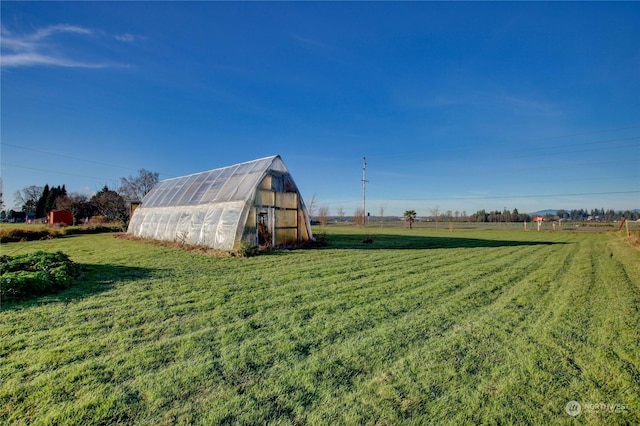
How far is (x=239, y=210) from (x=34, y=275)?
7.04m

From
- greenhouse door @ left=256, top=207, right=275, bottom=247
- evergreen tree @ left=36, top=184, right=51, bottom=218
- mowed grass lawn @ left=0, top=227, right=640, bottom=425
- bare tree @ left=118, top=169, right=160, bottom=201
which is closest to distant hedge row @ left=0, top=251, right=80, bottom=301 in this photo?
mowed grass lawn @ left=0, top=227, right=640, bottom=425

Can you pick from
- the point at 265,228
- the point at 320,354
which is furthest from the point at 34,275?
the point at 265,228

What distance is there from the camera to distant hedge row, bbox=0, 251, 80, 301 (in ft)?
17.3

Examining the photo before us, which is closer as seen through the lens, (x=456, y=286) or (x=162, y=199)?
(x=456, y=286)

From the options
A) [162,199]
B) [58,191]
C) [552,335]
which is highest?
[58,191]

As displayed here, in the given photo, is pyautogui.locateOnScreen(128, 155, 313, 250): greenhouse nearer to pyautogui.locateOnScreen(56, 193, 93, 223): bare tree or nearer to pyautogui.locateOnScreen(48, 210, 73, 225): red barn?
pyautogui.locateOnScreen(48, 210, 73, 225): red barn

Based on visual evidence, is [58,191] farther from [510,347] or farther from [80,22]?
[510,347]

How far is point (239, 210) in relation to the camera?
40.1 ft

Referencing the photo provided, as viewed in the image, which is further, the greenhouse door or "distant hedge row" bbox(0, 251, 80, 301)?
the greenhouse door

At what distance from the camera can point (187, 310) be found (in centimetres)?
472

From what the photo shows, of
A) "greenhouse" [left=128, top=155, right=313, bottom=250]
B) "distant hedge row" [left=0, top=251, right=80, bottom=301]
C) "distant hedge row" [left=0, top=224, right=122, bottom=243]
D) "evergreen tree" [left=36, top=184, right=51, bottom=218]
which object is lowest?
"distant hedge row" [left=0, top=251, right=80, bottom=301]

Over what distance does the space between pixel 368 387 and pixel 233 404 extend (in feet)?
3.90

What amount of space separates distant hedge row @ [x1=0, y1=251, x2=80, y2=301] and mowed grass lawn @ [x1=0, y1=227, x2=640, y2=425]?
0.41m

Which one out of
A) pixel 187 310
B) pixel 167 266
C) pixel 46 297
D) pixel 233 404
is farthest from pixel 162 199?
pixel 233 404
